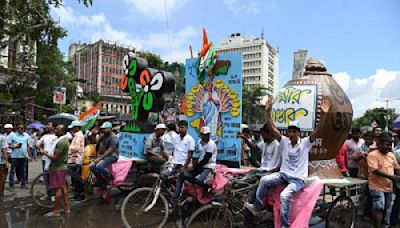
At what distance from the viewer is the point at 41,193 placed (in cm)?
728

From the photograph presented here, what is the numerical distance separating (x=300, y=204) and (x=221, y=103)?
4.82 meters

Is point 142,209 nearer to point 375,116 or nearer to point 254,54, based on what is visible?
point 375,116

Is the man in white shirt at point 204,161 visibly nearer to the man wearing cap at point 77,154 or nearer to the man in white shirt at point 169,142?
the man in white shirt at point 169,142

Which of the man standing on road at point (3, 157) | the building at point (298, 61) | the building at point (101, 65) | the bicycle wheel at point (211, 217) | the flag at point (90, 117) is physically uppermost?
the building at point (101, 65)

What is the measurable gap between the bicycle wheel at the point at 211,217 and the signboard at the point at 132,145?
3.90 meters

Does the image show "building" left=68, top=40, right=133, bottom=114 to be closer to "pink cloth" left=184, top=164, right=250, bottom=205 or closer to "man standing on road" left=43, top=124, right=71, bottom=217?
"man standing on road" left=43, top=124, right=71, bottom=217

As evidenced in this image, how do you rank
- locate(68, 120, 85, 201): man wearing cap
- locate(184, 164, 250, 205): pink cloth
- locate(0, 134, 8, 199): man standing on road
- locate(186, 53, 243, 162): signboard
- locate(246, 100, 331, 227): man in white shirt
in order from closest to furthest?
locate(246, 100, 331, 227): man in white shirt < locate(184, 164, 250, 205): pink cloth < locate(0, 134, 8, 199): man standing on road < locate(68, 120, 85, 201): man wearing cap < locate(186, 53, 243, 162): signboard

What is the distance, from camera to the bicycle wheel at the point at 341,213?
5336 mm

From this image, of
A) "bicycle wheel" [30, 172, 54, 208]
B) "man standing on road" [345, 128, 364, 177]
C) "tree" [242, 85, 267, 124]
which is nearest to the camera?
"bicycle wheel" [30, 172, 54, 208]

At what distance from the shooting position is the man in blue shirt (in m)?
8.90

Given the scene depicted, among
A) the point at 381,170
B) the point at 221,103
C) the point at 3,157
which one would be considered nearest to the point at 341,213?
the point at 381,170

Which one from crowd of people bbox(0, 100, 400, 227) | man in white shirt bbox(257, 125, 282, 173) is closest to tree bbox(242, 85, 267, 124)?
crowd of people bbox(0, 100, 400, 227)

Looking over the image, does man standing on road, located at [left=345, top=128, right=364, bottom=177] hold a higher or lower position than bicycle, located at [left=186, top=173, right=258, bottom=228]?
higher

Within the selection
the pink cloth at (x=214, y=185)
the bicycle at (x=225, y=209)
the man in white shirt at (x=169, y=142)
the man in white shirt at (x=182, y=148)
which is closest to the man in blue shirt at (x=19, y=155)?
the man in white shirt at (x=169, y=142)
